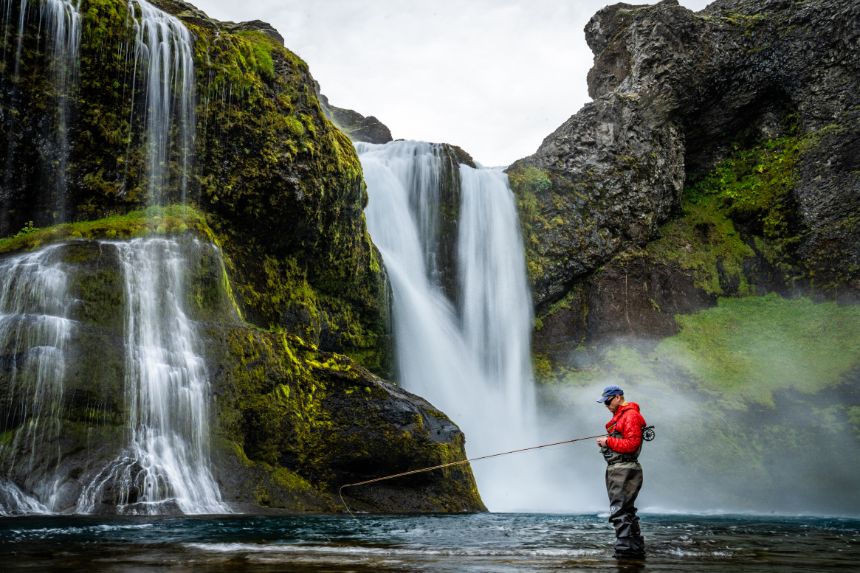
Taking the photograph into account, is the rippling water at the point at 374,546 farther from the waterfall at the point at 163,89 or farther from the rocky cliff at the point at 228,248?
the waterfall at the point at 163,89

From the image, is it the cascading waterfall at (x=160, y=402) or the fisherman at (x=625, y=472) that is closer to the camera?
the fisherman at (x=625, y=472)

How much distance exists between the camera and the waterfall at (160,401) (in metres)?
9.55

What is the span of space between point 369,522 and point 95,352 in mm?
5228

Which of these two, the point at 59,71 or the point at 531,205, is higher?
the point at 531,205

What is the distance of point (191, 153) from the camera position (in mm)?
15211

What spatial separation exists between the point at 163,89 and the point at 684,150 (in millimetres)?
21864

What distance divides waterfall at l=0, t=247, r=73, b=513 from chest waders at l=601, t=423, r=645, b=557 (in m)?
7.57

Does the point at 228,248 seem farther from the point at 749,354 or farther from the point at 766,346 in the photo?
the point at 766,346

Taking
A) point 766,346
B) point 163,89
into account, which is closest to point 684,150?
point 766,346

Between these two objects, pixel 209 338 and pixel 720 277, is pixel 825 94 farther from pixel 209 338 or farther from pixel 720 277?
pixel 209 338

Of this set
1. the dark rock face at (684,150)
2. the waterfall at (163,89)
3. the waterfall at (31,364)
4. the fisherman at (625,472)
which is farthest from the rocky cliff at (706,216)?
the waterfall at (31,364)

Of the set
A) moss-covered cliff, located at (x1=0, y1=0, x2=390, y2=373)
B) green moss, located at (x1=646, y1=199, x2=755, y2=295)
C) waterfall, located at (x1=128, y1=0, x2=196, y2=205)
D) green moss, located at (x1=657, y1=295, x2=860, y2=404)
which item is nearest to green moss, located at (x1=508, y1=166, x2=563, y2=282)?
green moss, located at (x1=646, y1=199, x2=755, y2=295)

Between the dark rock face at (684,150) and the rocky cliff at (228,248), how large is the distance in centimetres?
1065

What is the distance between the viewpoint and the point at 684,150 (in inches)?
1102
